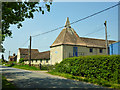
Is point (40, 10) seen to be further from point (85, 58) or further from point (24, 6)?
point (85, 58)

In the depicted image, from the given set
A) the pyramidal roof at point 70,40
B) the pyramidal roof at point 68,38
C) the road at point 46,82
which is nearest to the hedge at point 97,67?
the road at point 46,82

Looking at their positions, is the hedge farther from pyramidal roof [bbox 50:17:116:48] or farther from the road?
pyramidal roof [bbox 50:17:116:48]

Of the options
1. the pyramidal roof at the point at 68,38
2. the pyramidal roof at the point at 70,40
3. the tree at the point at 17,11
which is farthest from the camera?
the pyramidal roof at the point at 70,40

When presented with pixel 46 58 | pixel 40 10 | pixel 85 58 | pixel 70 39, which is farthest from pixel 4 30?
pixel 46 58

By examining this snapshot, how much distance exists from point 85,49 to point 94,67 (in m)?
24.6

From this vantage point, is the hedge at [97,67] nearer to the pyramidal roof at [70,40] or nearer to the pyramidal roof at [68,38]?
the pyramidal roof at [68,38]

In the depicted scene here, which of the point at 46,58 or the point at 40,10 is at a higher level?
the point at 40,10

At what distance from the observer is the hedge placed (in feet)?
40.3

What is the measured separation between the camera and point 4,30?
11047 millimetres

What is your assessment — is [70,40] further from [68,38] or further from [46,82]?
[46,82]

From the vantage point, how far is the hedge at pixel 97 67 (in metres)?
12.3

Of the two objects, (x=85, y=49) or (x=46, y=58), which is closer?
(x=85, y=49)

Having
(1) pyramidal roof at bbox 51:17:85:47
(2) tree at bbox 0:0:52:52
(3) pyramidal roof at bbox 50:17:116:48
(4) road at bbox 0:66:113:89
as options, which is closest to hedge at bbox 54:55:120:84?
(4) road at bbox 0:66:113:89

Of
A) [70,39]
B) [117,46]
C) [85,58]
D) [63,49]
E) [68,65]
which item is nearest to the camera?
[85,58]
